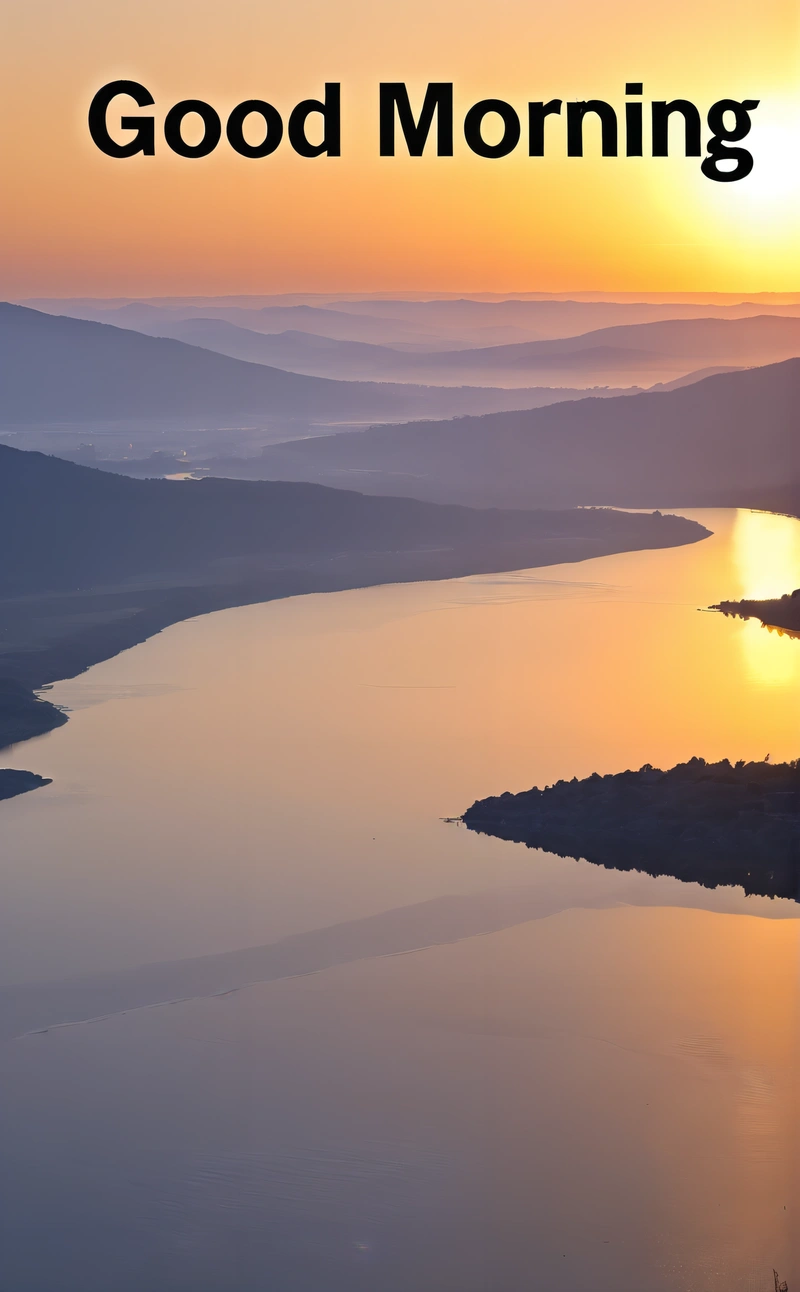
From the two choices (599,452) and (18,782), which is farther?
(599,452)

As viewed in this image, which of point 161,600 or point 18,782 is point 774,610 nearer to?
point 161,600

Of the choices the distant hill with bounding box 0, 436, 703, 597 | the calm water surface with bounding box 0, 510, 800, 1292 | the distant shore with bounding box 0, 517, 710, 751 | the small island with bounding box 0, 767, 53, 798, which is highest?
the distant hill with bounding box 0, 436, 703, 597

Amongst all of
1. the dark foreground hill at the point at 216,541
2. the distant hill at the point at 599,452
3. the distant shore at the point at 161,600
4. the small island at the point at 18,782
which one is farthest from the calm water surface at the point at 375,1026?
the distant hill at the point at 599,452

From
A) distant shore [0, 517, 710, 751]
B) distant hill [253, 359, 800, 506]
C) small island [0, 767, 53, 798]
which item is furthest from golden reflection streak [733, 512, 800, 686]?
small island [0, 767, 53, 798]

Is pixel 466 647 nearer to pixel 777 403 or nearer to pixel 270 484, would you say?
pixel 270 484

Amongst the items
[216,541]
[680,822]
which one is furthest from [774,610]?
[216,541]

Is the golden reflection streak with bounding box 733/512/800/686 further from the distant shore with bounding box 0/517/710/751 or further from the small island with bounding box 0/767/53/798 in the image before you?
the small island with bounding box 0/767/53/798

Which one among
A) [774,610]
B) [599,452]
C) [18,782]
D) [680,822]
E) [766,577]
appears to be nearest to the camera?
[680,822]

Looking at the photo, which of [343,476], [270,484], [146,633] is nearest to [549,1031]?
[146,633]
